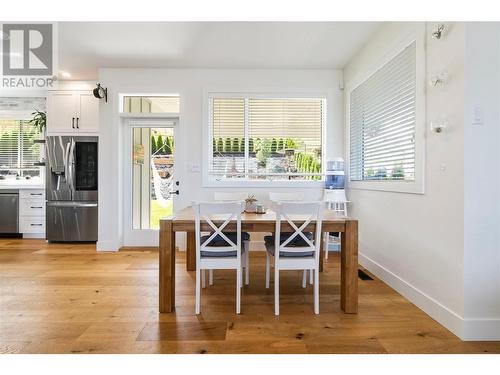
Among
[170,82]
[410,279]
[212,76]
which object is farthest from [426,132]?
[170,82]

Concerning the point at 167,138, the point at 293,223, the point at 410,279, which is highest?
the point at 167,138

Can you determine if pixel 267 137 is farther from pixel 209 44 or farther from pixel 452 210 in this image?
pixel 452 210

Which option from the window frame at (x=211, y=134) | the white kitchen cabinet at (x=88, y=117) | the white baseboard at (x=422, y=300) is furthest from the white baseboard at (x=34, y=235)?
the white baseboard at (x=422, y=300)

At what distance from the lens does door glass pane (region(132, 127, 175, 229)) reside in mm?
4684

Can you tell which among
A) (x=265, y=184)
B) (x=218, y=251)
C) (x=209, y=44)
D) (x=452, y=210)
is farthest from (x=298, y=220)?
(x=209, y=44)

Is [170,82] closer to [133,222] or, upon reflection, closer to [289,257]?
[133,222]

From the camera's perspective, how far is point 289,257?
8.09ft

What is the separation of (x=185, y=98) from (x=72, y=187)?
230 centimetres

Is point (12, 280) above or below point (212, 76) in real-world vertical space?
below

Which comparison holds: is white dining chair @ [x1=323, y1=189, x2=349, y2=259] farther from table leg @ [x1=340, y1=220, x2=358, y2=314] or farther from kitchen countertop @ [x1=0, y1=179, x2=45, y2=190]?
kitchen countertop @ [x1=0, y1=179, x2=45, y2=190]

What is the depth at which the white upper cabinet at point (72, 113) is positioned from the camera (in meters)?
4.86

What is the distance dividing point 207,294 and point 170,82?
3131mm

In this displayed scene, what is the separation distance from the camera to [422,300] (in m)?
2.49

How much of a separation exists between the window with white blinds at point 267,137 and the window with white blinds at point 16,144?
3.82 meters
